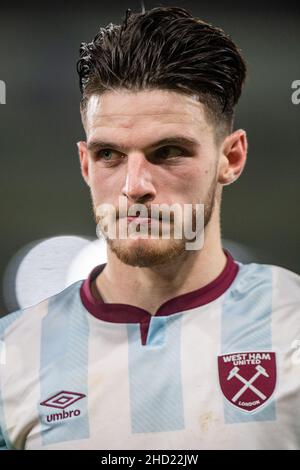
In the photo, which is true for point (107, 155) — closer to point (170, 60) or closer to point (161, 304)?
point (170, 60)

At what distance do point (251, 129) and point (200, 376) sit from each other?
0.70 metres

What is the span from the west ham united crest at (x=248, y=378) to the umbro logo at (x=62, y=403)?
36cm

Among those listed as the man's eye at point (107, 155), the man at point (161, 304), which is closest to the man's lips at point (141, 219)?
the man at point (161, 304)

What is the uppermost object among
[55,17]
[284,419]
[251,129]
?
[55,17]

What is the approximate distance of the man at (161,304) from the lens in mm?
1320

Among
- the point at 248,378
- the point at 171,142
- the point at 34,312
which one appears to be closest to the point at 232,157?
the point at 171,142

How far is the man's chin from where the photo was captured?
1.33 metres

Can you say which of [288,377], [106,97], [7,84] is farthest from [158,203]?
[7,84]

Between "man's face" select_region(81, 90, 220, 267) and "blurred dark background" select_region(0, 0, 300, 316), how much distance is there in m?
0.21

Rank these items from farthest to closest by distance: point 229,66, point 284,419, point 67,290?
point 67,290 → point 229,66 → point 284,419

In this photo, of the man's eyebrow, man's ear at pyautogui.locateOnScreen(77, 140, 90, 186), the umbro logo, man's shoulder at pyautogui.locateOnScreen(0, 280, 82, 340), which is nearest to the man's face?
the man's eyebrow

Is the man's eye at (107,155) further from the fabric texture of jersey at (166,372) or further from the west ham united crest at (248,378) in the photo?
the west ham united crest at (248,378)
